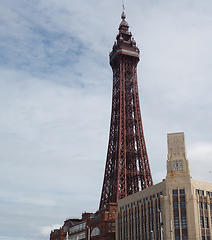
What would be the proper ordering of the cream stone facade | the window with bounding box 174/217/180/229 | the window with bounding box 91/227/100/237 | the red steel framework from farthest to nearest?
the red steel framework → the window with bounding box 91/227/100/237 → the window with bounding box 174/217/180/229 → the cream stone facade

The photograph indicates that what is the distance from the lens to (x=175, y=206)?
6550 centimetres

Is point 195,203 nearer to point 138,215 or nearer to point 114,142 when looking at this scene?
point 138,215

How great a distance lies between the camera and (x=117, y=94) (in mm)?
123562

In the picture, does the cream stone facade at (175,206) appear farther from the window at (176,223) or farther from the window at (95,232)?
the window at (95,232)

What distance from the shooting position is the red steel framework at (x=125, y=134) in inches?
4227

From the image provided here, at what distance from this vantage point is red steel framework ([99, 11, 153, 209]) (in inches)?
4227

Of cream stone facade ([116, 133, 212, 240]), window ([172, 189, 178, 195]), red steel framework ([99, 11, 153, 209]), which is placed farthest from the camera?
red steel framework ([99, 11, 153, 209])

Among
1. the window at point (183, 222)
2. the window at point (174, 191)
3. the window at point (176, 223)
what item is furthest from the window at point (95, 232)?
the window at point (183, 222)

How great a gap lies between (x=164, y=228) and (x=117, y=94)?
65488 mm

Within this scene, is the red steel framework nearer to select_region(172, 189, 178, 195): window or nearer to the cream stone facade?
the cream stone facade

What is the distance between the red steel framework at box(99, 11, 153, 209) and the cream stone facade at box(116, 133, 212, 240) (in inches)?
1096

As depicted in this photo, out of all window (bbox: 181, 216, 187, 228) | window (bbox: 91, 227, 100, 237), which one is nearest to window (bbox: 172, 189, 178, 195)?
window (bbox: 181, 216, 187, 228)

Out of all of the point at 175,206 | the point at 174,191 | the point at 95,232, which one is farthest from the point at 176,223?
the point at 95,232

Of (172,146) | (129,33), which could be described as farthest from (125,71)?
(172,146)
